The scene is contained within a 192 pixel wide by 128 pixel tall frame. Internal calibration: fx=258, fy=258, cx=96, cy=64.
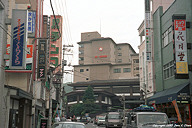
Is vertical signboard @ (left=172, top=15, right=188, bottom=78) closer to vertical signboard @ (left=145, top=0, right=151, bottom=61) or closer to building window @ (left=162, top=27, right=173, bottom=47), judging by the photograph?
building window @ (left=162, top=27, right=173, bottom=47)

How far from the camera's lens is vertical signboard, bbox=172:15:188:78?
2230 cm

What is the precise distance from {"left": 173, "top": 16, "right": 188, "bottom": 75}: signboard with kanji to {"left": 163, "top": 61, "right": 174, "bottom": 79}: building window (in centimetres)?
727

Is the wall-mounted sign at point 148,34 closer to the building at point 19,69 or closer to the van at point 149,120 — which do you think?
the building at point 19,69

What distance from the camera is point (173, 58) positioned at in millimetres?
28406

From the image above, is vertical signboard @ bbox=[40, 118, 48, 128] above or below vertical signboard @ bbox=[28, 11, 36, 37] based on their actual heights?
below

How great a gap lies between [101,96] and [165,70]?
52006mm

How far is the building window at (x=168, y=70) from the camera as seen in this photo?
2974cm

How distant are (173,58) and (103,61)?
252 feet

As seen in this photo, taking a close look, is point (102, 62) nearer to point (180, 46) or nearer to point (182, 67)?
point (180, 46)

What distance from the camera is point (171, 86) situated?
29578 mm

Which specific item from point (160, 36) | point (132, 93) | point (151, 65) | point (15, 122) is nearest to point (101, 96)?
point (132, 93)

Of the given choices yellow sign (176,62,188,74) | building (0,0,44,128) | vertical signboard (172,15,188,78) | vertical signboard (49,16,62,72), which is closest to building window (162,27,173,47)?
vertical signboard (172,15,188,78)


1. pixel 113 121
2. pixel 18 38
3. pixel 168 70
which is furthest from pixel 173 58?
pixel 18 38

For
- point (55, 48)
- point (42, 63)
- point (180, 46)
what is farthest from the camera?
point (55, 48)
